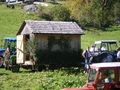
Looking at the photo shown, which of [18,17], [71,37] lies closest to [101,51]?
[71,37]

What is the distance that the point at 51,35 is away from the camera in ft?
77.6

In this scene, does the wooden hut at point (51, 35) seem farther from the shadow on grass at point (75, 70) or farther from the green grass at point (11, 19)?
the green grass at point (11, 19)

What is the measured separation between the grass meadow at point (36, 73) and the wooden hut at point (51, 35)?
188cm

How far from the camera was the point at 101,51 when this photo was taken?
2350 centimetres

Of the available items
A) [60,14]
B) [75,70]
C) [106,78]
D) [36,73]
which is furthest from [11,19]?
[106,78]

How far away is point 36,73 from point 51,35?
3.62 m

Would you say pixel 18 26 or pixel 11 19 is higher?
pixel 11 19

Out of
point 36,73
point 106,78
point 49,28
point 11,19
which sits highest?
point 106,78

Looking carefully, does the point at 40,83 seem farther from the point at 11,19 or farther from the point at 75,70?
the point at 11,19

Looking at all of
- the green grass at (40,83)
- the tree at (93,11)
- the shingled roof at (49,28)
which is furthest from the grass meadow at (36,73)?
the shingled roof at (49,28)

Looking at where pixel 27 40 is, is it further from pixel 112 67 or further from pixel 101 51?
pixel 112 67

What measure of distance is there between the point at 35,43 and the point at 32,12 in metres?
38.5

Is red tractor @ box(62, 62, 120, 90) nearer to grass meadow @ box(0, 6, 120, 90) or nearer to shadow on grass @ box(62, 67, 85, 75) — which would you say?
grass meadow @ box(0, 6, 120, 90)

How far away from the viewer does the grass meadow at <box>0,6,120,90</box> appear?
15.2m
